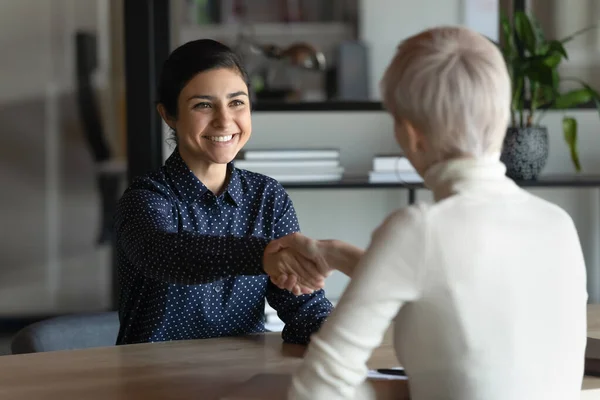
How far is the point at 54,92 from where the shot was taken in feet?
14.3

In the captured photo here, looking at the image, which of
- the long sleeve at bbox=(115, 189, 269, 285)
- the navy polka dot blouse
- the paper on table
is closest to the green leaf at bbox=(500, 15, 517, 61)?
the navy polka dot blouse

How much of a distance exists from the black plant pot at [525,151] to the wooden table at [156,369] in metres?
2.01

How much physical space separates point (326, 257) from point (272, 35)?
282 cm

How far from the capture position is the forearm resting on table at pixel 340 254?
63.6 inches

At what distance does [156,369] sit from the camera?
5.40ft

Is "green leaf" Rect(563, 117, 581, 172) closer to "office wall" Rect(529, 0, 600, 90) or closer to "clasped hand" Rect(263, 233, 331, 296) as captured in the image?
"office wall" Rect(529, 0, 600, 90)

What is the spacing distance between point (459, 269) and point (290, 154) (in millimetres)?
2850

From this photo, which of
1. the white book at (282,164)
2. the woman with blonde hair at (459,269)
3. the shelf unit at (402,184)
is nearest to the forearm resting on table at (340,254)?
the woman with blonde hair at (459,269)

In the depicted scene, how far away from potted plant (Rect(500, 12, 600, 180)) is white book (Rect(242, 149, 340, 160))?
74 centimetres

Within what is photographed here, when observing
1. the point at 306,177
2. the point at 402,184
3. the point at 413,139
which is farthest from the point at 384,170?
the point at 413,139

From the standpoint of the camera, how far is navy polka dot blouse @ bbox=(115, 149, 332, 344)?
1788 mm

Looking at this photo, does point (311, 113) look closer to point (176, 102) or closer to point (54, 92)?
point (54, 92)

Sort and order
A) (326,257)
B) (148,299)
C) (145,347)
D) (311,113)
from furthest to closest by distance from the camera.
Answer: (311,113) < (148,299) < (145,347) < (326,257)

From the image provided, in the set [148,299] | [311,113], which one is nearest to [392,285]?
[148,299]
